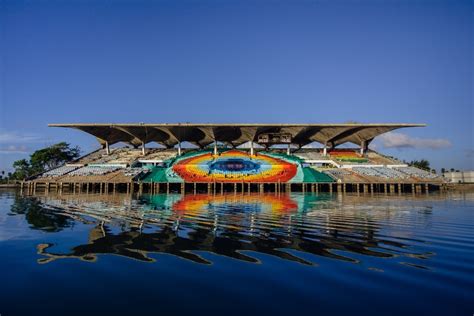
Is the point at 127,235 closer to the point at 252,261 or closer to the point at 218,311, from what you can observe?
the point at 252,261

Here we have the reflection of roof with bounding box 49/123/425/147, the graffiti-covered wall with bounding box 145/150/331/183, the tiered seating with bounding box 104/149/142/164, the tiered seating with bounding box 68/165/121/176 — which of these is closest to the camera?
the graffiti-covered wall with bounding box 145/150/331/183

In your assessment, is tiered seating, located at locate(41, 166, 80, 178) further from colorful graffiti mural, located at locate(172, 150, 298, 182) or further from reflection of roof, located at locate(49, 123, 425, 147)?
colorful graffiti mural, located at locate(172, 150, 298, 182)

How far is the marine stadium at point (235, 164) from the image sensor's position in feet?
173

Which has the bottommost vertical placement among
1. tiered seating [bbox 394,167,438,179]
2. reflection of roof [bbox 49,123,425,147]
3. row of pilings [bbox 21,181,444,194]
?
row of pilings [bbox 21,181,444,194]

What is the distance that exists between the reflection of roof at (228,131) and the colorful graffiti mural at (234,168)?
4967 mm

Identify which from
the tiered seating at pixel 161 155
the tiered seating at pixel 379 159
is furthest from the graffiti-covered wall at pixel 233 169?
the tiered seating at pixel 379 159

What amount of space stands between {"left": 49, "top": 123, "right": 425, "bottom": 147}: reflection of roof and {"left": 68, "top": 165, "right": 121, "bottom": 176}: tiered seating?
897cm

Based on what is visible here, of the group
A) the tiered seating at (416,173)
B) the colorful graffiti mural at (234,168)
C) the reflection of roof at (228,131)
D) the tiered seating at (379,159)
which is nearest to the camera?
the colorful graffiti mural at (234,168)

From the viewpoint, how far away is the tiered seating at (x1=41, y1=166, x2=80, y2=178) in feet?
185

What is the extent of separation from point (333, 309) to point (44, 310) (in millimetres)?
4574

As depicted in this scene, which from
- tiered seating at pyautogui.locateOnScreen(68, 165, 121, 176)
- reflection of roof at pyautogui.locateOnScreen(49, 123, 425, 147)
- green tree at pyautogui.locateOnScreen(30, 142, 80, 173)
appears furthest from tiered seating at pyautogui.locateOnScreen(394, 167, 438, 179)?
green tree at pyautogui.locateOnScreen(30, 142, 80, 173)

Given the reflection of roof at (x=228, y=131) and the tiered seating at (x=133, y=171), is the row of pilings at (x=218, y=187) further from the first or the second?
the reflection of roof at (x=228, y=131)

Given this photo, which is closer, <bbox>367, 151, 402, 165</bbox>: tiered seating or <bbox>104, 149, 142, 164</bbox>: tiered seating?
<bbox>104, 149, 142, 164</bbox>: tiered seating

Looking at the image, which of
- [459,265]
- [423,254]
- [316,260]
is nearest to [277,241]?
[316,260]
